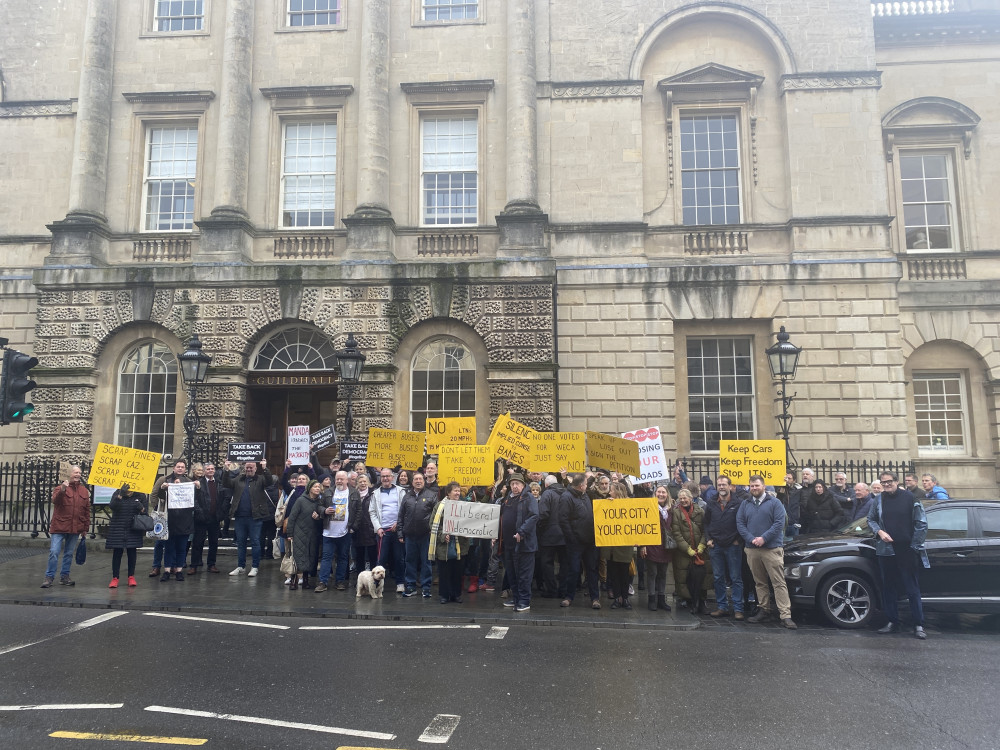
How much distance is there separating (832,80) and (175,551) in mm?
19359

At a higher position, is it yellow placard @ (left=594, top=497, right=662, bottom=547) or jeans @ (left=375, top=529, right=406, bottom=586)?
yellow placard @ (left=594, top=497, right=662, bottom=547)

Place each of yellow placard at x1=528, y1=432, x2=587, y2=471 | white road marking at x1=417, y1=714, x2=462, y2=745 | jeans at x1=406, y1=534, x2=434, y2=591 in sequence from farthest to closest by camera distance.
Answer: yellow placard at x1=528, y1=432, x2=587, y2=471 < jeans at x1=406, y1=534, x2=434, y2=591 < white road marking at x1=417, y1=714, x2=462, y2=745

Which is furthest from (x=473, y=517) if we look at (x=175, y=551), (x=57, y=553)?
(x=57, y=553)

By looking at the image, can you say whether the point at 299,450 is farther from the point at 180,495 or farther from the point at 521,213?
the point at 521,213

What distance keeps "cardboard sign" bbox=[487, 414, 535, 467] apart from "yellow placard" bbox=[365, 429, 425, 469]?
233cm

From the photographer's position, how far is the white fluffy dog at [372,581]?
11094 mm

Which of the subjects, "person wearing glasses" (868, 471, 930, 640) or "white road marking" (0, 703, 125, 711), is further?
"person wearing glasses" (868, 471, 930, 640)

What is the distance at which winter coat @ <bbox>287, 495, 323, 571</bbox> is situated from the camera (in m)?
11.6

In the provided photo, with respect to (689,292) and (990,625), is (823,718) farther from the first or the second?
(689,292)

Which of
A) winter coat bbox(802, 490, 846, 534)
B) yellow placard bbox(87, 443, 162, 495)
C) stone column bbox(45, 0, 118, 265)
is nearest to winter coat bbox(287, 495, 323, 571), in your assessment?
yellow placard bbox(87, 443, 162, 495)

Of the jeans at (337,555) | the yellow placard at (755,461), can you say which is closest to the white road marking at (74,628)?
the jeans at (337,555)

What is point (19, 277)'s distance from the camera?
1997cm

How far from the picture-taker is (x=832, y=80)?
19125mm

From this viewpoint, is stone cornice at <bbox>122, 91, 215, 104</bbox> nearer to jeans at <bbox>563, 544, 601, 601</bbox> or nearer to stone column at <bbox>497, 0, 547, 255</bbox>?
stone column at <bbox>497, 0, 547, 255</bbox>
